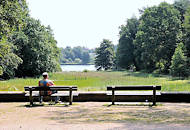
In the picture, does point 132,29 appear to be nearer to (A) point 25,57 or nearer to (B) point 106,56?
(B) point 106,56

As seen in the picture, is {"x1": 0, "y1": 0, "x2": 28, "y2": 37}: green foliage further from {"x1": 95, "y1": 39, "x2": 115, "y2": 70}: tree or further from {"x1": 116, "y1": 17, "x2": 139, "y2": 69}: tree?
{"x1": 95, "y1": 39, "x2": 115, "y2": 70}: tree

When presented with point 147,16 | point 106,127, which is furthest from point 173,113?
point 147,16

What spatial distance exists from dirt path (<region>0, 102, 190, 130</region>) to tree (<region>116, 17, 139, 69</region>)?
220 ft

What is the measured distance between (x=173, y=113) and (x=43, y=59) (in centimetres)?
4038

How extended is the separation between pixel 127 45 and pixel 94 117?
69.6 m

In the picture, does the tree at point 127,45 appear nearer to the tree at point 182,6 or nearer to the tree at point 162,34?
the tree at point 182,6

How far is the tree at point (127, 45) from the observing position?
76938 millimetres

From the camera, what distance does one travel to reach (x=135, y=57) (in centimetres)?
7606

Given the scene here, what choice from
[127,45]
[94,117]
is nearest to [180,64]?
[127,45]

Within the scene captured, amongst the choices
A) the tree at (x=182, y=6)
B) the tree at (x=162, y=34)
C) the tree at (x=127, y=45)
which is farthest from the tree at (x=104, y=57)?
the tree at (x=162, y=34)

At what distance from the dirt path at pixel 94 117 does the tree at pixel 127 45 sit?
220ft

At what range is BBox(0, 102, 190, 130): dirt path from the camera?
270 inches

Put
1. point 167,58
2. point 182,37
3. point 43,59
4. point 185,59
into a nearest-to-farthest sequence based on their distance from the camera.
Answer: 1. point 185,59
2. point 43,59
3. point 182,37
4. point 167,58

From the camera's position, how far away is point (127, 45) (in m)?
76.9
